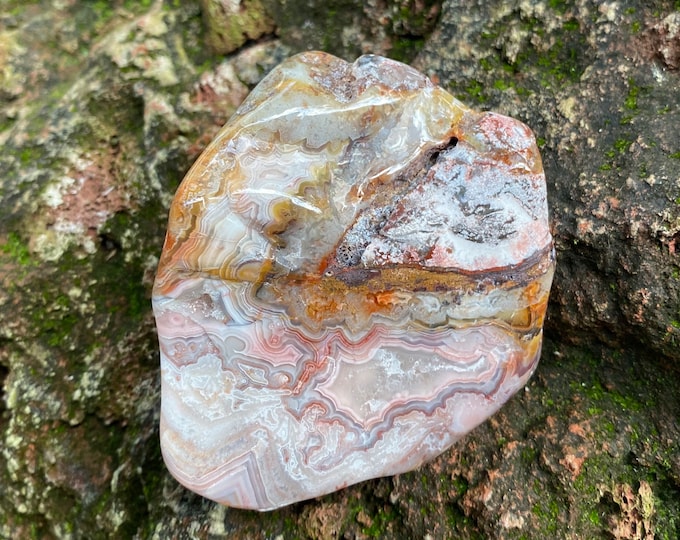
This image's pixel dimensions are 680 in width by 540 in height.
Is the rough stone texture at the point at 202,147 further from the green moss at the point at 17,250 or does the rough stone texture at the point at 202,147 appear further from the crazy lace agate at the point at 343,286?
the crazy lace agate at the point at 343,286

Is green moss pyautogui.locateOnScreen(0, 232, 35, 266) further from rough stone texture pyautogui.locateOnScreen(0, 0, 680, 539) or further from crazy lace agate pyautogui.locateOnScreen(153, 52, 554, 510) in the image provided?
crazy lace agate pyautogui.locateOnScreen(153, 52, 554, 510)

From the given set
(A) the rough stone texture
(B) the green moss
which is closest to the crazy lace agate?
(A) the rough stone texture

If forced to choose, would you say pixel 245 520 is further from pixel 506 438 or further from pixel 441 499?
pixel 506 438

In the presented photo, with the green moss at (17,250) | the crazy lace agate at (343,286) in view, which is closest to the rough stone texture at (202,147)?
the green moss at (17,250)

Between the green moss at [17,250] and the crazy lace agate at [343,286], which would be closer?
the crazy lace agate at [343,286]

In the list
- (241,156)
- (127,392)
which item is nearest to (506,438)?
(241,156)

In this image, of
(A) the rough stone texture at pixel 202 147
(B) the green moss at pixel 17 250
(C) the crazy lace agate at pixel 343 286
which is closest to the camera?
(C) the crazy lace agate at pixel 343 286

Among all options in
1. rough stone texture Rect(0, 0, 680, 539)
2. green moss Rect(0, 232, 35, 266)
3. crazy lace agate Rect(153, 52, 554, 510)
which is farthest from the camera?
green moss Rect(0, 232, 35, 266)
